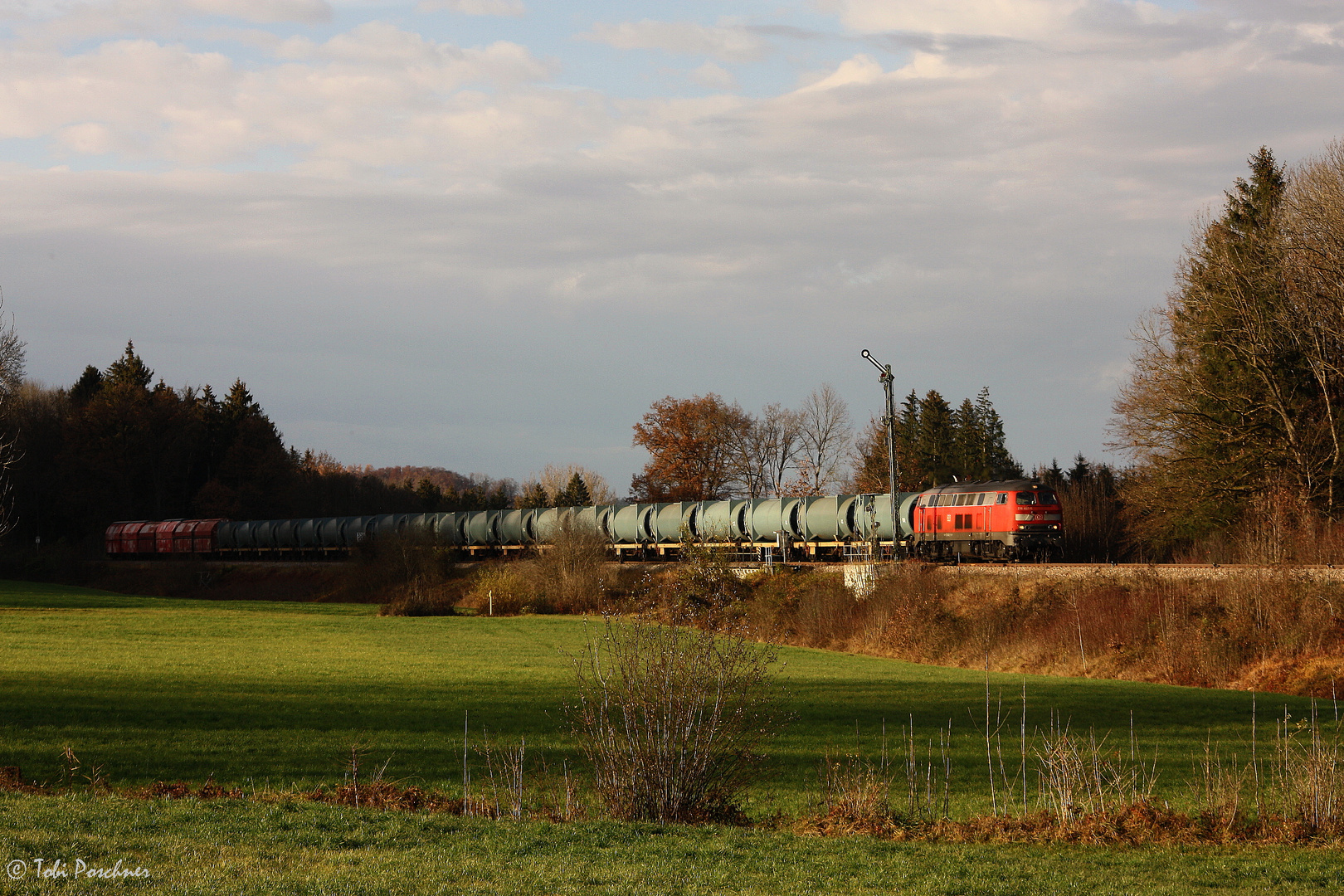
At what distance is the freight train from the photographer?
43938mm

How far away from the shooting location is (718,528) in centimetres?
5891

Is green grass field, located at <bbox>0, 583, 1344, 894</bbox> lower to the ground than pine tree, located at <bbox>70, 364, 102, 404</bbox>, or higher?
lower

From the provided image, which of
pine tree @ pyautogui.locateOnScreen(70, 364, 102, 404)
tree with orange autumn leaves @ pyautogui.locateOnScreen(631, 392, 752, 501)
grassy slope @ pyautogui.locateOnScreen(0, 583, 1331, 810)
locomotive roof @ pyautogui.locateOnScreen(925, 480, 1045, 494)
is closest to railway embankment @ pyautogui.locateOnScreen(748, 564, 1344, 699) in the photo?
grassy slope @ pyautogui.locateOnScreen(0, 583, 1331, 810)

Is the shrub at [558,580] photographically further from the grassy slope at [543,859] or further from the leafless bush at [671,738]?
the grassy slope at [543,859]

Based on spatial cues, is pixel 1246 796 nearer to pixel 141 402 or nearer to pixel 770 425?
pixel 770 425

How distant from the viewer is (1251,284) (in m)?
42.2

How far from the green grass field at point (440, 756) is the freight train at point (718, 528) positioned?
34.6ft

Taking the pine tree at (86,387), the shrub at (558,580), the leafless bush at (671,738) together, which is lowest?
the shrub at (558,580)

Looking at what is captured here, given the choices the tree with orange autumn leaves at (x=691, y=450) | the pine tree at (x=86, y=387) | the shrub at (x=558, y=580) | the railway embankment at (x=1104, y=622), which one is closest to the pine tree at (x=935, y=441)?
the tree with orange autumn leaves at (x=691, y=450)

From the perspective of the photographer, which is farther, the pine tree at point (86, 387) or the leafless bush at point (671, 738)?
the pine tree at point (86, 387)

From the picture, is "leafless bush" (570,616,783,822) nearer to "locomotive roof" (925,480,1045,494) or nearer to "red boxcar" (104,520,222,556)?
"locomotive roof" (925,480,1045,494)

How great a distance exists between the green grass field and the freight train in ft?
34.6

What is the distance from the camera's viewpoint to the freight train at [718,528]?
43.9 meters

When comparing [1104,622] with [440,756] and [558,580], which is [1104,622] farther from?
[558,580]
